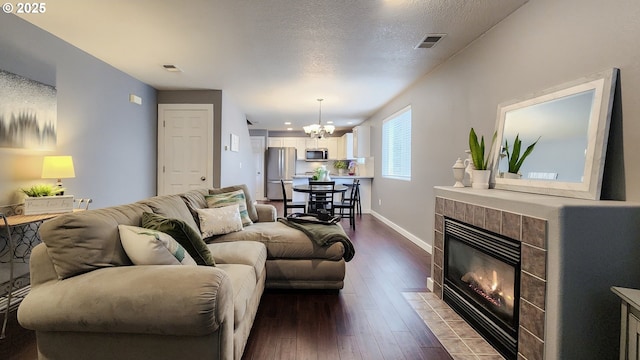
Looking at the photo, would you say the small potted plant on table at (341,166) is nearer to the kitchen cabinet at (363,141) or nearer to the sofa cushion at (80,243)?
the kitchen cabinet at (363,141)

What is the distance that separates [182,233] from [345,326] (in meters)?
1.31

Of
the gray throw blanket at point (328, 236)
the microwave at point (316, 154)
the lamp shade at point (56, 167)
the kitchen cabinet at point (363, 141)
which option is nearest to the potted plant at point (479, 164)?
the gray throw blanket at point (328, 236)

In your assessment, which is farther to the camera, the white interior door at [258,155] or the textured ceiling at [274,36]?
the white interior door at [258,155]

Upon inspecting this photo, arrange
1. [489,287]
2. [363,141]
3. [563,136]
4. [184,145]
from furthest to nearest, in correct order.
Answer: [363,141] < [184,145] < [489,287] < [563,136]

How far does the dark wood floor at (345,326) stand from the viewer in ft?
6.11

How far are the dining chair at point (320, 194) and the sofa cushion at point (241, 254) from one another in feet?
9.23

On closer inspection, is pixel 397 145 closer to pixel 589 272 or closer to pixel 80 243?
pixel 589 272

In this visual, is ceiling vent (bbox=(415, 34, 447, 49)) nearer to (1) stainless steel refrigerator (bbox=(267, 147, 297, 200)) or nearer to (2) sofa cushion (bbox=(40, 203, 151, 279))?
(2) sofa cushion (bbox=(40, 203, 151, 279))

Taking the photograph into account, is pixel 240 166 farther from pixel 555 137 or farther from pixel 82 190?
pixel 555 137

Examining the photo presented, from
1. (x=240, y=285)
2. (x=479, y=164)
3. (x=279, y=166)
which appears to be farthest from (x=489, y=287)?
(x=279, y=166)

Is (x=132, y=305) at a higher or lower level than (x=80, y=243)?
lower

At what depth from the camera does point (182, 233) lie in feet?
5.75

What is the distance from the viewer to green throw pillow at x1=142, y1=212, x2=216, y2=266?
1.74 metres

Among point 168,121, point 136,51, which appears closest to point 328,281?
point 136,51
